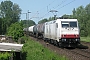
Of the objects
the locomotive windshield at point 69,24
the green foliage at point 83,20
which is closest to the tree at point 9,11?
the green foliage at point 83,20

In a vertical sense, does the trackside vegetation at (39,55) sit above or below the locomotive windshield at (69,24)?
below

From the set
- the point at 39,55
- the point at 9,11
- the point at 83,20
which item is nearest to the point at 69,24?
the point at 39,55

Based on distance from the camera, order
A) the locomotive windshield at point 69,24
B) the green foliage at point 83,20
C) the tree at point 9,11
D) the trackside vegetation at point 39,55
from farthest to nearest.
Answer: the tree at point 9,11, the green foliage at point 83,20, the locomotive windshield at point 69,24, the trackside vegetation at point 39,55

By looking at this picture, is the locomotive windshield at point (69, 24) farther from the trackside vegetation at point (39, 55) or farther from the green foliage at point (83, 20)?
the green foliage at point (83, 20)

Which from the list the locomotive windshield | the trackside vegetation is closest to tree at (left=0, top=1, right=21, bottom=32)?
the locomotive windshield

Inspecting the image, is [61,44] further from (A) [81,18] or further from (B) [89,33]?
(A) [81,18]

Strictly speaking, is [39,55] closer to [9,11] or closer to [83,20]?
[83,20]

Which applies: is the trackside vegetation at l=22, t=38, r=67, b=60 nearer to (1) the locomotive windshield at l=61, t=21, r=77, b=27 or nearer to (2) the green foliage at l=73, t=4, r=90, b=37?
(1) the locomotive windshield at l=61, t=21, r=77, b=27

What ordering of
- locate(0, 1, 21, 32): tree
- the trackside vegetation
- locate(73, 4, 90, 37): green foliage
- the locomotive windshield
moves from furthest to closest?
locate(0, 1, 21, 32): tree
locate(73, 4, 90, 37): green foliage
the locomotive windshield
the trackside vegetation

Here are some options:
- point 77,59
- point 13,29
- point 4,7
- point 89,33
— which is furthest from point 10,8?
point 77,59

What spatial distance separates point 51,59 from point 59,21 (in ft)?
45.9

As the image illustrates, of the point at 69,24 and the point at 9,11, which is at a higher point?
the point at 9,11

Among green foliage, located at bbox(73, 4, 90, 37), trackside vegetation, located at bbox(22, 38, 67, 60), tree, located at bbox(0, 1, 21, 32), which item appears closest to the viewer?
trackside vegetation, located at bbox(22, 38, 67, 60)

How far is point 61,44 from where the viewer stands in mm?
27891
